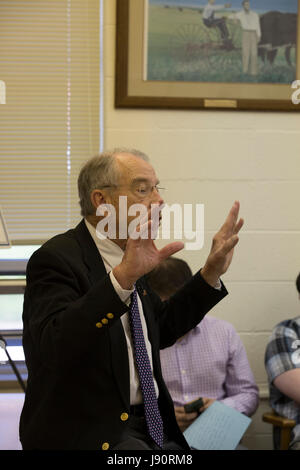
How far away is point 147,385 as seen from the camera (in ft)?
5.65

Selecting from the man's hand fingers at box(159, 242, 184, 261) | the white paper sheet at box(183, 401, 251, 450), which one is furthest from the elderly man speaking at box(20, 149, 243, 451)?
the white paper sheet at box(183, 401, 251, 450)

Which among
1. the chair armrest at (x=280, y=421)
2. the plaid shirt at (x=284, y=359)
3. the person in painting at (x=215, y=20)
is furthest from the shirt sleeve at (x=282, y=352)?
the person in painting at (x=215, y=20)

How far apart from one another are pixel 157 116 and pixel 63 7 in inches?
24.1

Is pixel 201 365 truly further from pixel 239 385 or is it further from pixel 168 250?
pixel 168 250

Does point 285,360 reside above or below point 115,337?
below

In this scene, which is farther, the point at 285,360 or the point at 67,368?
the point at 285,360

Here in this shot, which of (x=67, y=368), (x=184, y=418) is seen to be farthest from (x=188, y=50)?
(x=67, y=368)

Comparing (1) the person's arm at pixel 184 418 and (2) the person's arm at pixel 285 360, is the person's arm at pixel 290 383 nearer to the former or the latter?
(2) the person's arm at pixel 285 360

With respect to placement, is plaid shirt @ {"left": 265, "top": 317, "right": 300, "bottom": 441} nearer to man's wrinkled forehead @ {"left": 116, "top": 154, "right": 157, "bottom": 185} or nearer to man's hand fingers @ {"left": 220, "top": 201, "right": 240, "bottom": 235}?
man's hand fingers @ {"left": 220, "top": 201, "right": 240, "bottom": 235}

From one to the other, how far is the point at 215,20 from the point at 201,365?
1.45 meters

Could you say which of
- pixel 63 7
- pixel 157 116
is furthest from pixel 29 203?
pixel 63 7

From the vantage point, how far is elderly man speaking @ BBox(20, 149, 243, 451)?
1.47 metres

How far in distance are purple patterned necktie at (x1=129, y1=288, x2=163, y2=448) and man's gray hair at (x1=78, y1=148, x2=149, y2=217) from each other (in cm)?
33
